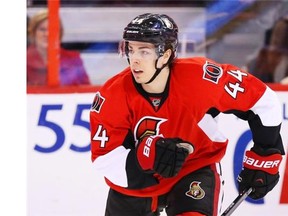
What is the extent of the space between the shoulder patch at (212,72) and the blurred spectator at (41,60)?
44.0 inches

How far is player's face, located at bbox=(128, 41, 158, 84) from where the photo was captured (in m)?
2.23

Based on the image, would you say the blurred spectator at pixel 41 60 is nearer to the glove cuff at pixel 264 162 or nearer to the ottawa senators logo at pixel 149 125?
the ottawa senators logo at pixel 149 125

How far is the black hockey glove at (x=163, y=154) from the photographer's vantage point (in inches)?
83.4

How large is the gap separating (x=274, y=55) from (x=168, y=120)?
66.3 inches

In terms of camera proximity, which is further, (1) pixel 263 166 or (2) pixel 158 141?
(1) pixel 263 166

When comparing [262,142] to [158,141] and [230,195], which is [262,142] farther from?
[230,195]

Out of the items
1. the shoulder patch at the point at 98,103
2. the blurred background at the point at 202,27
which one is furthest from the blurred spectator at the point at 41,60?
the shoulder patch at the point at 98,103

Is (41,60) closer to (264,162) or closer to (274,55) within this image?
(274,55)

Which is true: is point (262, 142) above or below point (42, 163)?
above

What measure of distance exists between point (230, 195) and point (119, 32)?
1052 millimetres

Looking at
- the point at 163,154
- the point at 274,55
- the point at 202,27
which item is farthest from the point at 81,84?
the point at 163,154

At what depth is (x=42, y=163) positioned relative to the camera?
3240 millimetres

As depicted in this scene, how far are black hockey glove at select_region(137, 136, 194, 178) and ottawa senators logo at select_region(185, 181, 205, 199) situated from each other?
0.15m

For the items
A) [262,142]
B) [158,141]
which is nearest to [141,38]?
[158,141]
